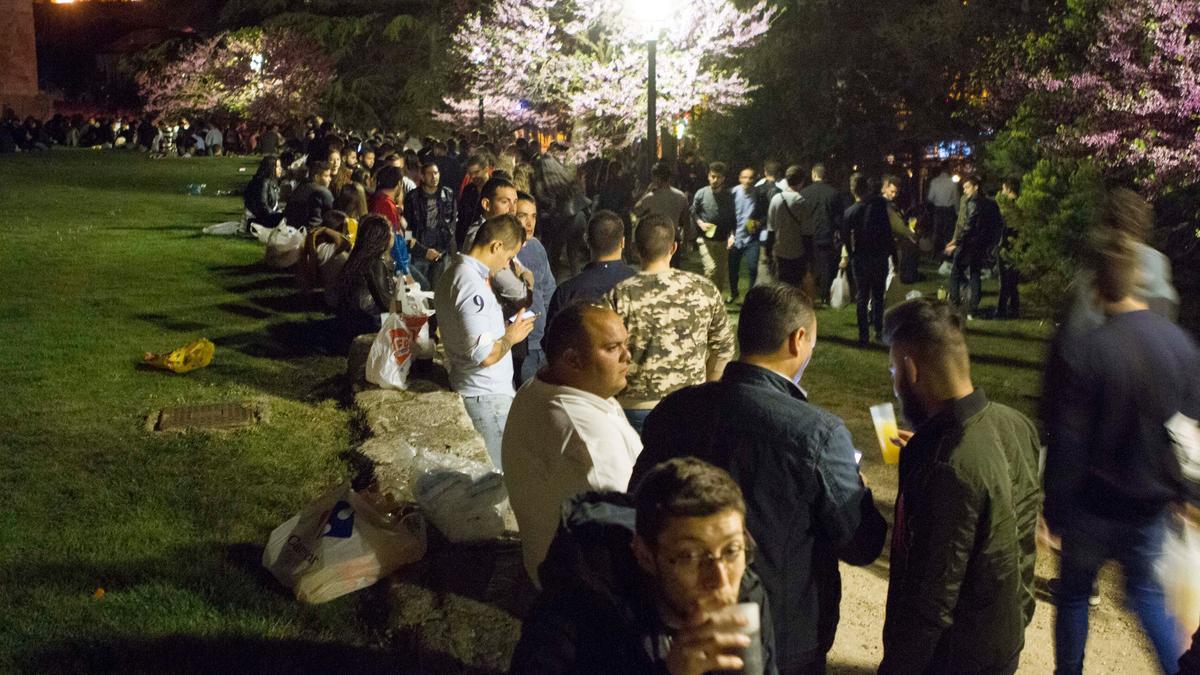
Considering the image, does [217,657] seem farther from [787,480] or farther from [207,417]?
[207,417]

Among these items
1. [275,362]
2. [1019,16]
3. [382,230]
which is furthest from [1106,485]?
[1019,16]

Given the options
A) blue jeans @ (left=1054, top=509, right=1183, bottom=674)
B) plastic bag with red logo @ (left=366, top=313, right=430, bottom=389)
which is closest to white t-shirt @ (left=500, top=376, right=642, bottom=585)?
blue jeans @ (left=1054, top=509, right=1183, bottom=674)

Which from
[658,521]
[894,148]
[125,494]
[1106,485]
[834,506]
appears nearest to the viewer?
[658,521]

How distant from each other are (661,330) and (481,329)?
904 mm

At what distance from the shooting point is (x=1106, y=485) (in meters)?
3.95

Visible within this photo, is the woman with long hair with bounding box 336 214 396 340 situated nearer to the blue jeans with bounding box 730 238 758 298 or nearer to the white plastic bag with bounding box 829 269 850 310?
the blue jeans with bounding box 730 238 758 298

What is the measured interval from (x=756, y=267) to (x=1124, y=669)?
942 cm

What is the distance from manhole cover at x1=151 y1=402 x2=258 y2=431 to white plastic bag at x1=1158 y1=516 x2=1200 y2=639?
621 cm

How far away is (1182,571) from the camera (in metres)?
3.84

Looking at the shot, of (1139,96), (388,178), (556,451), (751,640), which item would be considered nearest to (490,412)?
(556,451)

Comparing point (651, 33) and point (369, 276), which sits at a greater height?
point (651, 33)

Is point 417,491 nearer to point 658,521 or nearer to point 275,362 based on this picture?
point 658,521

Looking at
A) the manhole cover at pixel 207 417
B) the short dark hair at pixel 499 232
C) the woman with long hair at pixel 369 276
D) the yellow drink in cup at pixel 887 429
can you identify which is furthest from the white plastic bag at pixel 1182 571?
the woman with long hair at pixel 369 276

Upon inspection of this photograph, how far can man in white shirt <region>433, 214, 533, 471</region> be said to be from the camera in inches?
212
